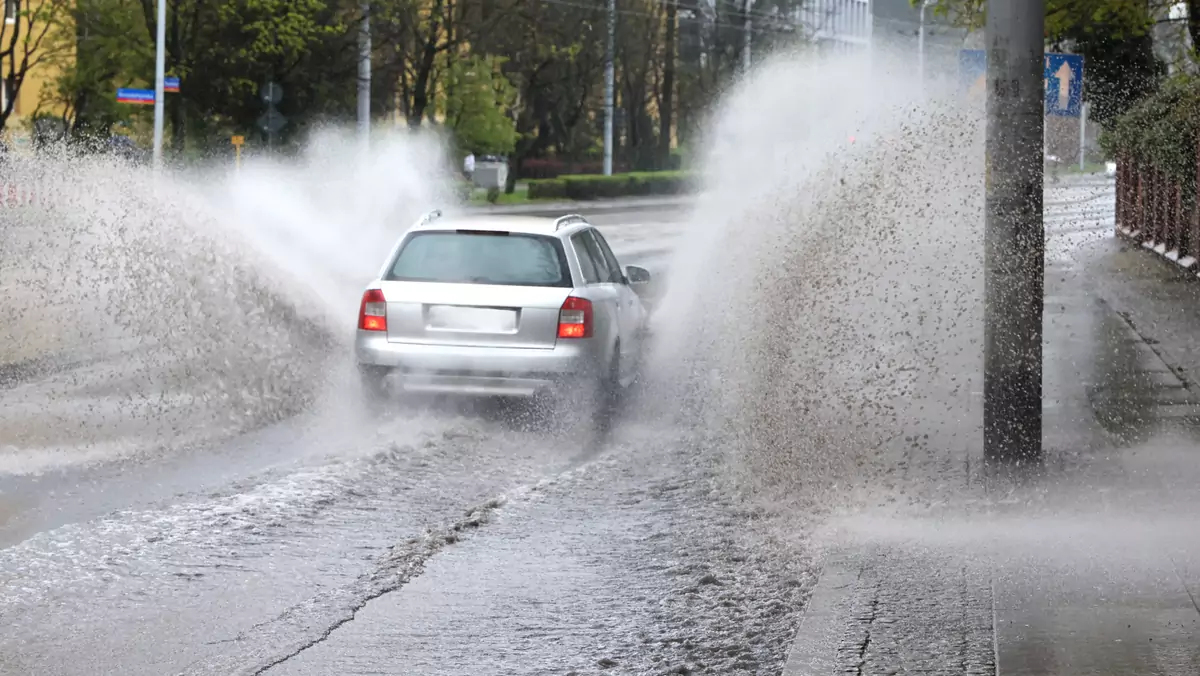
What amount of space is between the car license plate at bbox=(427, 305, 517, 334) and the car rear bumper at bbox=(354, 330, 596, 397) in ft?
0.42

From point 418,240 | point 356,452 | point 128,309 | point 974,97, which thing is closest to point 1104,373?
point 974,97

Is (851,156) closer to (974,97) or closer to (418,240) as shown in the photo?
(974,97)

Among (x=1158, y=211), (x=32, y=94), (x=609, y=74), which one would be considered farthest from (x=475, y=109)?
(x=1158, y=211)

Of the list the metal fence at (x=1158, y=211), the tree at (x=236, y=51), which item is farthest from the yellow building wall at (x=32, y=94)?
the metal fence at (x=1158, y=211)

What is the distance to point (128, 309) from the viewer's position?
17.0 m

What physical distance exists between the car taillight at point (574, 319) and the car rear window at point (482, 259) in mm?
180

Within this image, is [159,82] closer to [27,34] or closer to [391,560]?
[27,34]

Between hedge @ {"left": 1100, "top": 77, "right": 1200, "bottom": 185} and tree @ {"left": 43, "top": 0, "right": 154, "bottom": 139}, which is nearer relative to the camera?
hedge @ {"left": 1100, "top": 77, "right": 1200, "bottom": 185}

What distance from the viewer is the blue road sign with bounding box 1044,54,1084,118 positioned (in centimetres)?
1655

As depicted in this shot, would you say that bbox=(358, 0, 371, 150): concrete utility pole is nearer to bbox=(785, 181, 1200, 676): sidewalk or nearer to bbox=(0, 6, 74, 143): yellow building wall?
bbox=(0, 6, 74, 143): yellow building wall

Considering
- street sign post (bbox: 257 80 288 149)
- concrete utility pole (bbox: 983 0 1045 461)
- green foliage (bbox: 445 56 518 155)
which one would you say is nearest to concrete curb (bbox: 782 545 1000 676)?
concrete utility pole (bbox: 983 0 1045 461)

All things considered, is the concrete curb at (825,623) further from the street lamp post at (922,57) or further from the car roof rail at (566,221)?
the street lamp post at (922,57)

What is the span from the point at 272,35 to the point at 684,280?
25.7 m

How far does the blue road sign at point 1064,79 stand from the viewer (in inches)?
651
